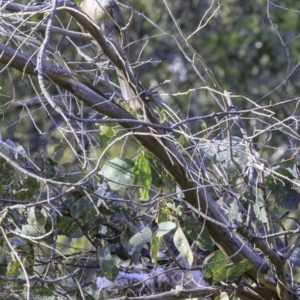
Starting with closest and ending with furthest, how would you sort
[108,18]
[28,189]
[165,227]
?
[165,227], [28,189], [108,18]

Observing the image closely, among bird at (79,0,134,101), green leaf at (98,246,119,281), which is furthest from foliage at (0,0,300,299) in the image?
bird at (79,0,134,101)

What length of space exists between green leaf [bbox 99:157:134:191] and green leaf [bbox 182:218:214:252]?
8.1 inches

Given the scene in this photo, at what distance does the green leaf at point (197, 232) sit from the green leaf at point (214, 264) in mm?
45

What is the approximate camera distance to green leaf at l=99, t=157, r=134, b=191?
2.00 m

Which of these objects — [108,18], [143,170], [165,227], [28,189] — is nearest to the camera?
[165,227]

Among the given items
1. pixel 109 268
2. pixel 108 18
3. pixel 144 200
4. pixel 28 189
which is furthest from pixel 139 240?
pixel 108 18

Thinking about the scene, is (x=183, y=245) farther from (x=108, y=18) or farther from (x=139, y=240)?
(x=108, y=18)

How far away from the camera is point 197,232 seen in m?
1.92

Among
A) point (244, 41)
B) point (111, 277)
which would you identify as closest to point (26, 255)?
point (111, 277)

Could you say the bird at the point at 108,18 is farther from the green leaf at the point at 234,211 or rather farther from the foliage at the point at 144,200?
the green leaf at the point at 234,211

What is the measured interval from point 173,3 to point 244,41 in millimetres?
879

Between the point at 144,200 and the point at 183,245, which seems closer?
the point at 183,245

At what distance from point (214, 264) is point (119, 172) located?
381mm

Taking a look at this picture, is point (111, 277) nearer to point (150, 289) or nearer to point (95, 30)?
point (150, 289)
